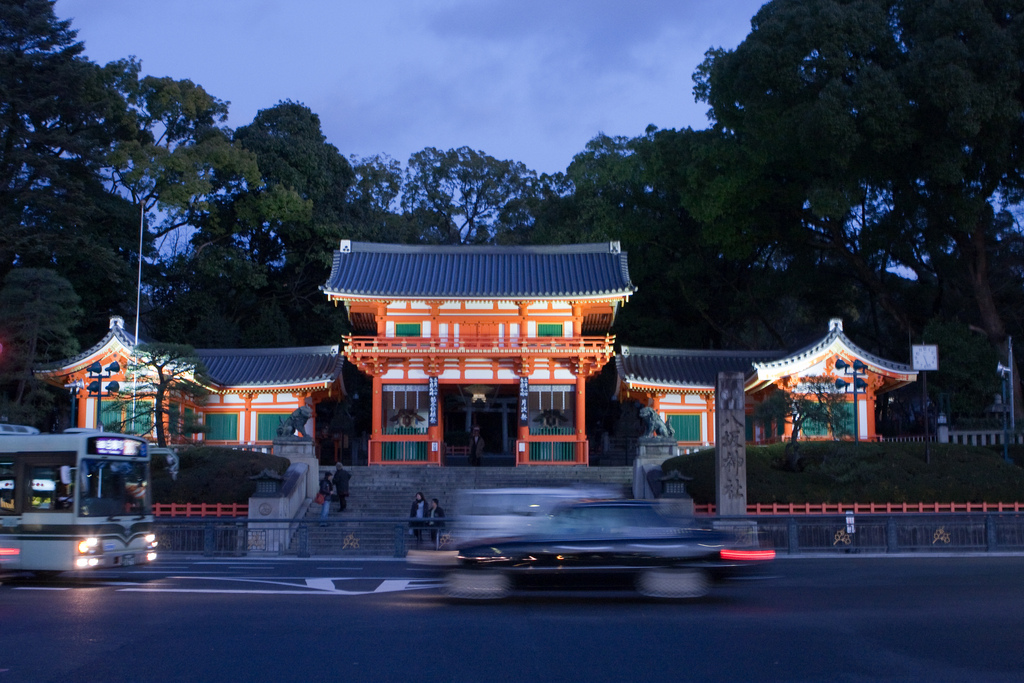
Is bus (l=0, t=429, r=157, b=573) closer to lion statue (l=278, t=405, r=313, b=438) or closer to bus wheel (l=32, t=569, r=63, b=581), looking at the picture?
bus wheel (l=32, t=569, r=63, b=581)

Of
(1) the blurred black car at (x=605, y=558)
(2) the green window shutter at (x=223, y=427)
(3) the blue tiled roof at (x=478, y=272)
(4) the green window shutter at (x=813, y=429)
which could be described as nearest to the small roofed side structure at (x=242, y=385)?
(2) the green window shutter at (x=223, y=427)

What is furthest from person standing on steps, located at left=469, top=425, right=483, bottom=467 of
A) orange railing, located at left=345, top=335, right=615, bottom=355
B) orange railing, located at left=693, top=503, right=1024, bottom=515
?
orange railing, located at left=693, top=503, right=1024, bottom=515

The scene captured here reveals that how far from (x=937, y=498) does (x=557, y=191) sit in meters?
29.8

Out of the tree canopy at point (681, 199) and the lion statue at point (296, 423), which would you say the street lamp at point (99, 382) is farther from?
the lion statue at point (296, 423)

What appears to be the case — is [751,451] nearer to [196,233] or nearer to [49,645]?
[49,645]

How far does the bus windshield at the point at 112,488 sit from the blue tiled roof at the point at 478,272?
58.7 ft

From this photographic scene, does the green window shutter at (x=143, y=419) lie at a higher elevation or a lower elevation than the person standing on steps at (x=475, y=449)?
higher

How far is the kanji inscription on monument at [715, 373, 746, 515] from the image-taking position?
21562 millimetres

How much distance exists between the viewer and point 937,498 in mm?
23906

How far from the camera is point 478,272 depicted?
1447 inches

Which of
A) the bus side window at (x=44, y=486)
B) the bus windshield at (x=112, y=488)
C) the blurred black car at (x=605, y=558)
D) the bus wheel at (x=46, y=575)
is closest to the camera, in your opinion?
the blurred black car at (x=605, y=558)

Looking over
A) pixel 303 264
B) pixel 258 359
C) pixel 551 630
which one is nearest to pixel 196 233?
pixel 303 264

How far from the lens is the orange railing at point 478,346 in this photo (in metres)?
33.9

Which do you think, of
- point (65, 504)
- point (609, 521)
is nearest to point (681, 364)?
point (609, 521)
